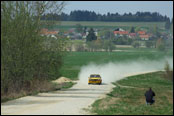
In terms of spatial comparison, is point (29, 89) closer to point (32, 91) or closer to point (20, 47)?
point (32, 91)

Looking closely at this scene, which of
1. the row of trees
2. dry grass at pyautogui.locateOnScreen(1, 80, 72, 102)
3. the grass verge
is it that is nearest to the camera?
the grass verge

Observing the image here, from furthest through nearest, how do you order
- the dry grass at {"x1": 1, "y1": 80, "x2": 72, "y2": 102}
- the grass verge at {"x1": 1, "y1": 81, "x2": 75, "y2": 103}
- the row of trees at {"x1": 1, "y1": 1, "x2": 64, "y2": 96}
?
1. the row of trees at {"x1": 1, "y1": 1, "x2": 64, "y2": 96}
2. the dry grass at {"x1": 1, "y1": 80, "x2": 72, "y2": 102}
3. the grass verge at {"x1": 1, "y1": 81, "x2": 75, "y2": 103}

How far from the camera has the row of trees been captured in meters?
35.8

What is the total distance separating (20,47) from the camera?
36875mm

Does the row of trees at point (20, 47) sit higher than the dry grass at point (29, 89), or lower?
higher

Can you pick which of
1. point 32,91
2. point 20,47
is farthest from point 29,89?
point 20,47

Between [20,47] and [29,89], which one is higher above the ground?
[20,47]

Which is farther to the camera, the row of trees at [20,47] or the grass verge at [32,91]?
the row of trees at [20,47]

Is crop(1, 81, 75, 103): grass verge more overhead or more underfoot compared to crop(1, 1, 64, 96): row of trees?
more underfoot

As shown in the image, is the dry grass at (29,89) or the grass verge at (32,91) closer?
the grass verge at (32,91)

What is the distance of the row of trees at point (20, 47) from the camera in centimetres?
3584

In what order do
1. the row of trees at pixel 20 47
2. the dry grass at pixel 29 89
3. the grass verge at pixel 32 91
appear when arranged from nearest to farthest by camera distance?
1. the grass verge at pixel 32 91
2. the dry grass at pixel 29 89
3. the row of trees at pixel 20 47

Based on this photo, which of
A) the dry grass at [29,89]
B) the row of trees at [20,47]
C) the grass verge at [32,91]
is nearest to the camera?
the grass verge at [32,91]

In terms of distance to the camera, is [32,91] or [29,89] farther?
[29,89]
